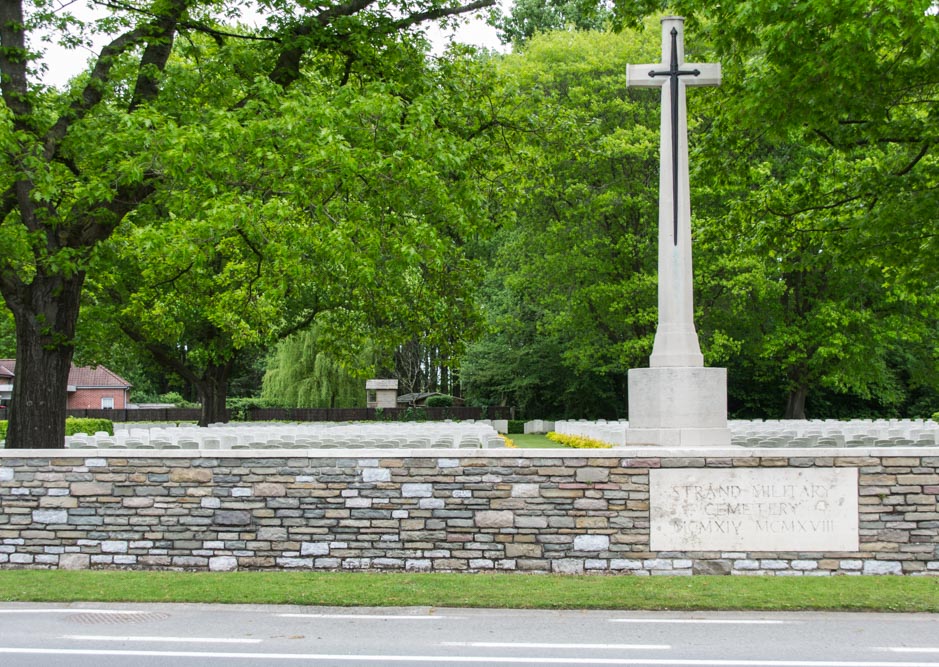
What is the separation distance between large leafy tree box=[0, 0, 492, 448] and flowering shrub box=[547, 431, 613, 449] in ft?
37.7

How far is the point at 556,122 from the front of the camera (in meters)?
14.5

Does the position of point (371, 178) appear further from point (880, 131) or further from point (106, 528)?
point (880, 131)

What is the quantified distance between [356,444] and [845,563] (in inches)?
414

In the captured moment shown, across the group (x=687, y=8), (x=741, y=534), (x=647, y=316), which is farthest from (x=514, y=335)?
(x=741, y=534)

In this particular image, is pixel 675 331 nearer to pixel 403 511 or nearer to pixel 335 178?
pixel 403 511

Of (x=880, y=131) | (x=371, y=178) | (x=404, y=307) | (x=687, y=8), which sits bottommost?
(x=404, y=307)

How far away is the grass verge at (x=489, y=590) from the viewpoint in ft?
25.9

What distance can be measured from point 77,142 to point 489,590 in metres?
7.26

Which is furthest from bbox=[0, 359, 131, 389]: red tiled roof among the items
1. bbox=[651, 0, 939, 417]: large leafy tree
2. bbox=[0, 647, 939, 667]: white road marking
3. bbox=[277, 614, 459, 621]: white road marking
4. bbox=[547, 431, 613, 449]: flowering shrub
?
bbox=[0, 647, 939, 667]: white road marking

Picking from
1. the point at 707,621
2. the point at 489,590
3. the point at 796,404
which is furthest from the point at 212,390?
the point at 707,621

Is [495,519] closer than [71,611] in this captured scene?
No

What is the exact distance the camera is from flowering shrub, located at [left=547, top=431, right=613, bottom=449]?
2313 centimetres

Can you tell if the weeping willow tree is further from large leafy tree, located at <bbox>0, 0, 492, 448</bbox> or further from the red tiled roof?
large leafy tree, located at <bbox>0, 0, 492, 448</bbox>

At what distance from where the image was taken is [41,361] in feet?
38.9
